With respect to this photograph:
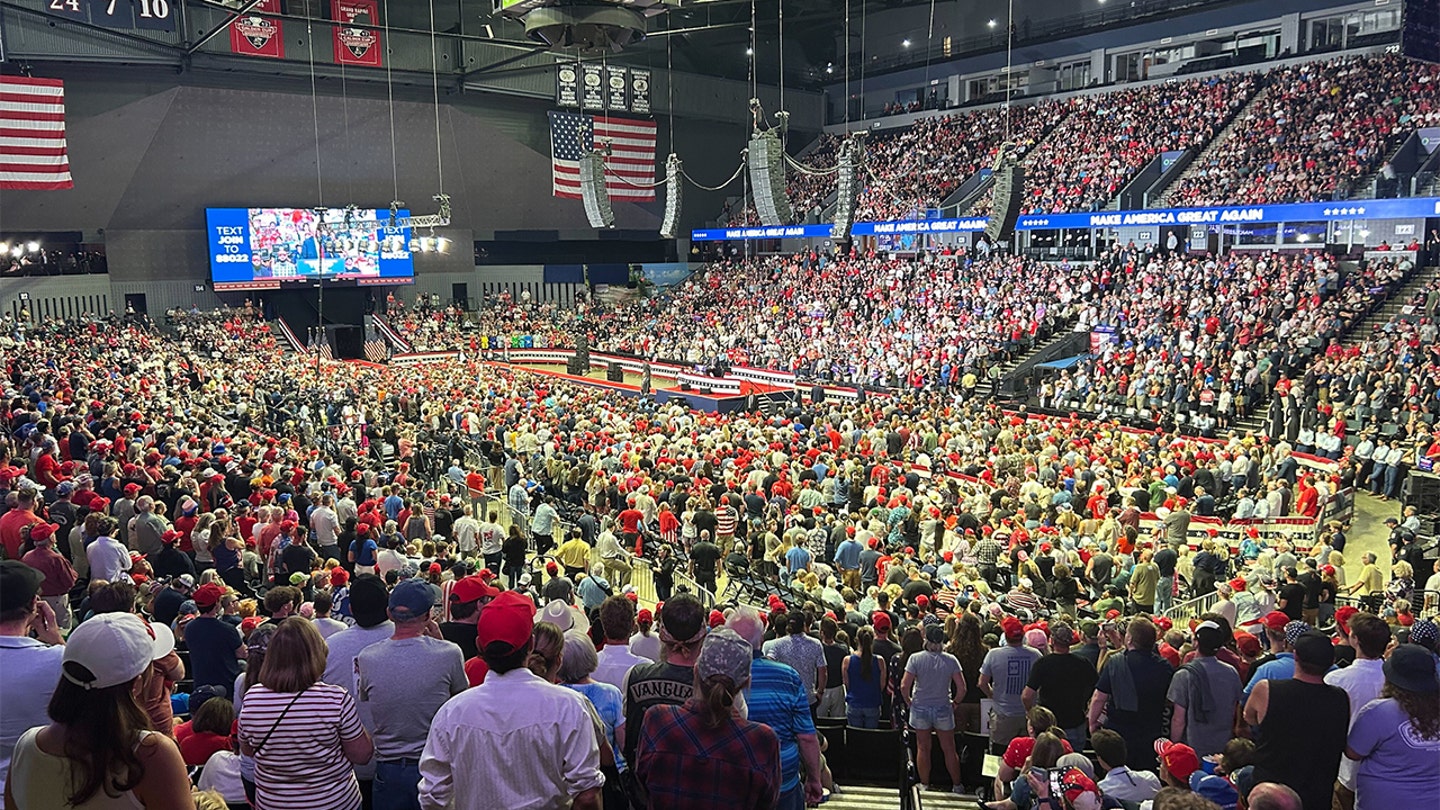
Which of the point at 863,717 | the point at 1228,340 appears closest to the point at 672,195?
the point at 1228,340

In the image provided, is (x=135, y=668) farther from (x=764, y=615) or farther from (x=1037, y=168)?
(x=1037, y=168)

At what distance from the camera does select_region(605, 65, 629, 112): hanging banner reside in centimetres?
3728

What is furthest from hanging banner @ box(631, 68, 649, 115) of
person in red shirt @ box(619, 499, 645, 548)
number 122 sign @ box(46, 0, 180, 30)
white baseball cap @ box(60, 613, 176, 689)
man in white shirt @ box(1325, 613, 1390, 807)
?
white baseball cap @ box(60, 613, 176, 689)

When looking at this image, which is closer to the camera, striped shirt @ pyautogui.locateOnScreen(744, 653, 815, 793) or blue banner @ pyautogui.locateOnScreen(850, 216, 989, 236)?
striped shirt @ pyautogui.locateOnScreen(744, 653, 815, 793)

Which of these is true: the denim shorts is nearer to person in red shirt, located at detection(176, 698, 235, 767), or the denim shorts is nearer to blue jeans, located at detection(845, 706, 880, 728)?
blue jeans, located at detection(845, 706, 880, 728)

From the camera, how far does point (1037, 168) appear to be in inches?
1335

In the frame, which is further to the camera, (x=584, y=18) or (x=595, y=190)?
(x=595, y=190)

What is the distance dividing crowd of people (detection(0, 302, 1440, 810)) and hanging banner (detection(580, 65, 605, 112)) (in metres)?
16.9

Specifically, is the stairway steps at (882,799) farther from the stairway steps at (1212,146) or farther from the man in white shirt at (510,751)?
the stairway steps at (1212,146)

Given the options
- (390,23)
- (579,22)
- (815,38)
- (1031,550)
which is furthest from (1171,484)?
(815,38)

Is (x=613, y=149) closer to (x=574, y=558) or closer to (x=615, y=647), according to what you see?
(x=574, y=558)

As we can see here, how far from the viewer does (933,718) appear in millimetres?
6078

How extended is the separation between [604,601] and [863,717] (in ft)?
7.63

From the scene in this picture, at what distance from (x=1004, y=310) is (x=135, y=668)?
27778 mm
